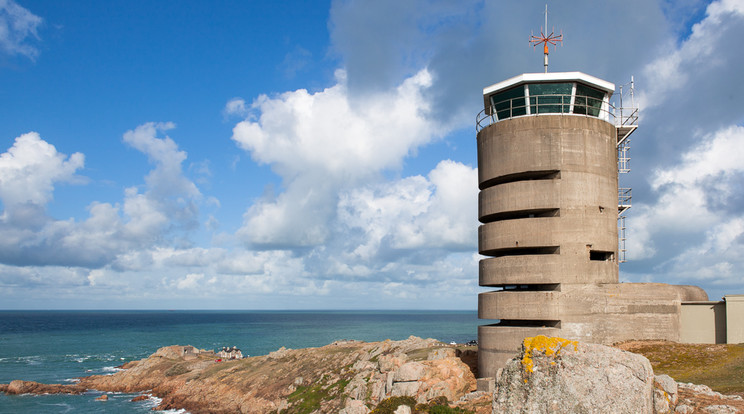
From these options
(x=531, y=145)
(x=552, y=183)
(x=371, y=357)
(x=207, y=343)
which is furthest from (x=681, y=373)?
(x=207, y=343)

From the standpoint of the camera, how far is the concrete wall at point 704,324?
30.8 m

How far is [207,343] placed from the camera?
126 metres

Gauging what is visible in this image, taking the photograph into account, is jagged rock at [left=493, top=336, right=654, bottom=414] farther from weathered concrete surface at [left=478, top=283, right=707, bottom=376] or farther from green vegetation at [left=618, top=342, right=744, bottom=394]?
weathered concrete surface at [left=478, top=283, right=707, bottom=376]

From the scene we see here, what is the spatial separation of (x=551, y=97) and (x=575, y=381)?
2489 centimetres

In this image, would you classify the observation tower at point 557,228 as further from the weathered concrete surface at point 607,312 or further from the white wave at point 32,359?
the white wave at point 32,359

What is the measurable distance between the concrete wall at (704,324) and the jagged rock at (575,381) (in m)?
22.5

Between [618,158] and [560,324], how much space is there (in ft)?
43.0

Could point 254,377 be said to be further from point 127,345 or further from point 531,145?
point 127,345

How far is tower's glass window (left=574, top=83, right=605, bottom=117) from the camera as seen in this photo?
3344 centimetres

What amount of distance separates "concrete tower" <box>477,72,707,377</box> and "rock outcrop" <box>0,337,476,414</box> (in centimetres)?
376

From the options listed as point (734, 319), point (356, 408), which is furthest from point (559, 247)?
point (356, 408)

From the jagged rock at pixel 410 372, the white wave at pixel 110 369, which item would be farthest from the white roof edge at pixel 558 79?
the white wave at pixel 110 369

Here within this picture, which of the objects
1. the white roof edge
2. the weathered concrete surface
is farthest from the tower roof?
the weathered concrete surface

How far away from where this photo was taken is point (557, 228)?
31.8 metres
